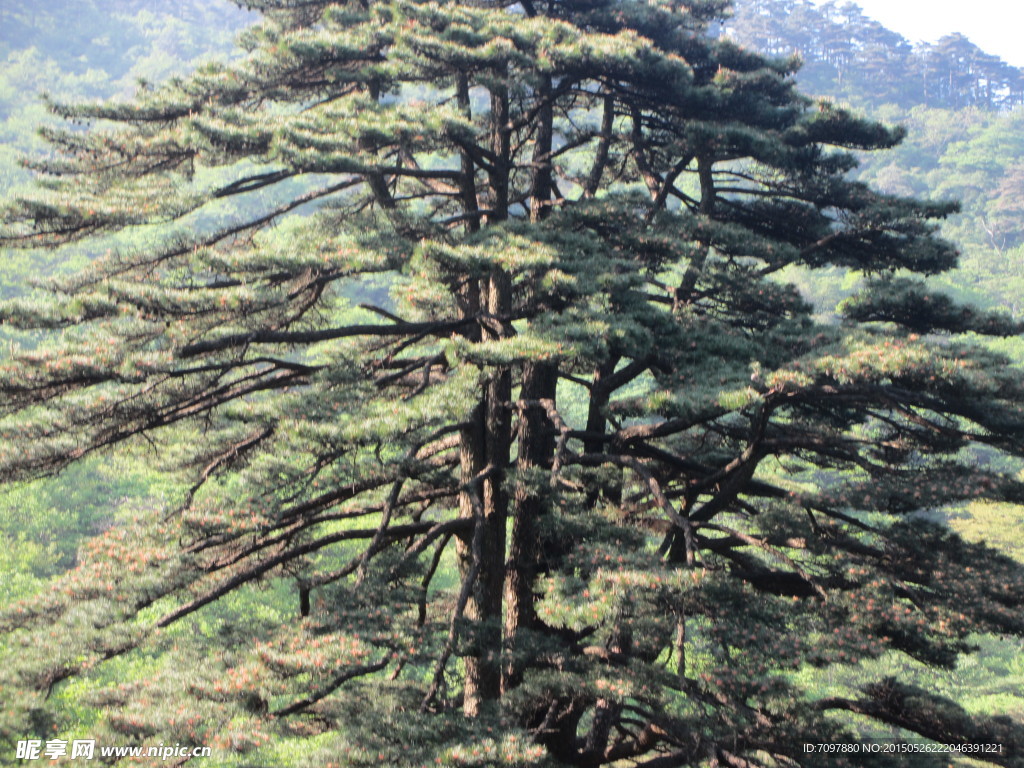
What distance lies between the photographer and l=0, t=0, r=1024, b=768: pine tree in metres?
5.86

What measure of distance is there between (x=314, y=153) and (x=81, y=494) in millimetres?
20475

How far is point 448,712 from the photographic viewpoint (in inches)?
241

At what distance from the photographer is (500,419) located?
812cm

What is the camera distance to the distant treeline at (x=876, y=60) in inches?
2867

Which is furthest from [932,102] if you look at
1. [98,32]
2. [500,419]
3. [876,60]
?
[500,419]

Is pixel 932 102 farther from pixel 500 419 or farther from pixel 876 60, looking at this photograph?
pixel 500 419

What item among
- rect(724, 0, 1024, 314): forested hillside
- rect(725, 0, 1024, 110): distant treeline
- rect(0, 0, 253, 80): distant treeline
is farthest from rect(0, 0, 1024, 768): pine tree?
rect(0, 0, 253, 80): distant treeline

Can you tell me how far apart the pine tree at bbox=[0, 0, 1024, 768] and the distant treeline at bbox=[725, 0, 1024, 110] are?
236ft

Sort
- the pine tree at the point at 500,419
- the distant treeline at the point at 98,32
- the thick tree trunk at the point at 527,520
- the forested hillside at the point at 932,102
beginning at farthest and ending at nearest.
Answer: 1. the distant treeline at the point at 98,32
2. the forested hillside at the point at 932,102
3. the thick tree trunk at the point at 527,520
4. the pine tree at the point at 500,419

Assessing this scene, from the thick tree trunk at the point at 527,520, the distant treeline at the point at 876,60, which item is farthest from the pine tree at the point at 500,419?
the distant treeline at the point at 876,60

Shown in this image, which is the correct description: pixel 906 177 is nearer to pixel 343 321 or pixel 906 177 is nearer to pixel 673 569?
pixel 343 321

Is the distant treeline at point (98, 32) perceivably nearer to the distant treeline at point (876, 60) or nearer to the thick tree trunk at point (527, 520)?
the distant treeline at point (876, 60)

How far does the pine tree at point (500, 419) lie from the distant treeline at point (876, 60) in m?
71.9

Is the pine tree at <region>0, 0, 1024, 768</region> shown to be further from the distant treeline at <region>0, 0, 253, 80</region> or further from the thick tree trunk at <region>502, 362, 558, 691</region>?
the distant treeline at <region>0, 0, 253, 80</region>
